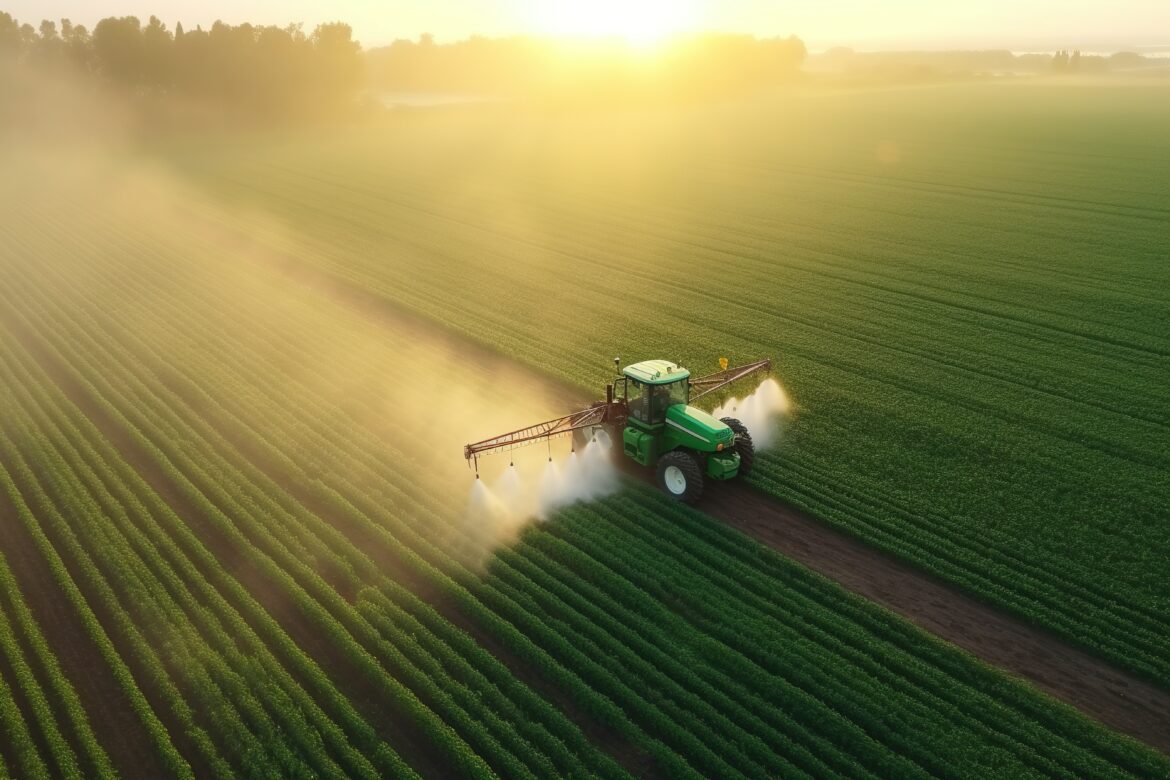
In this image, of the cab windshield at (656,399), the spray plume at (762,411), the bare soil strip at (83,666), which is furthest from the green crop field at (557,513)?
the cab windshield at (656,399)

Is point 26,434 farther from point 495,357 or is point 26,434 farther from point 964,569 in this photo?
point 964,569

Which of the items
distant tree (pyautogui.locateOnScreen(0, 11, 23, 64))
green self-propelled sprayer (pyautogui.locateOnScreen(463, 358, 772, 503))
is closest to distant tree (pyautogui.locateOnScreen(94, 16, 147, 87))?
distant tree (pyautogui.locateOnScreen(0, 11, 23, 64))

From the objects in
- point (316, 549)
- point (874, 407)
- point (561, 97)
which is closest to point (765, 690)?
point (316, 549)

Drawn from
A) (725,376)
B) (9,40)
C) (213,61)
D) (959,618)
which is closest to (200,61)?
(213,61)

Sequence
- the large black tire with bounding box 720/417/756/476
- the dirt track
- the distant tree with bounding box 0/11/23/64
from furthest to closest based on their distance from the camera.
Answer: the distant tree with bounding box 0/11/23/64, the large black tire with bounding box 720/417/756/476, the dirt track

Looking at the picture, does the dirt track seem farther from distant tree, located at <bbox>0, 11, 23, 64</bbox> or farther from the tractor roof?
distant tree, located at <bbox>0, 11, 23, 64</bbox>

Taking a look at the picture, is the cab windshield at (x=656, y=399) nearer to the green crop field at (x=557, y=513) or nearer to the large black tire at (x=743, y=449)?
the large black tire at (x=743, y=449)
